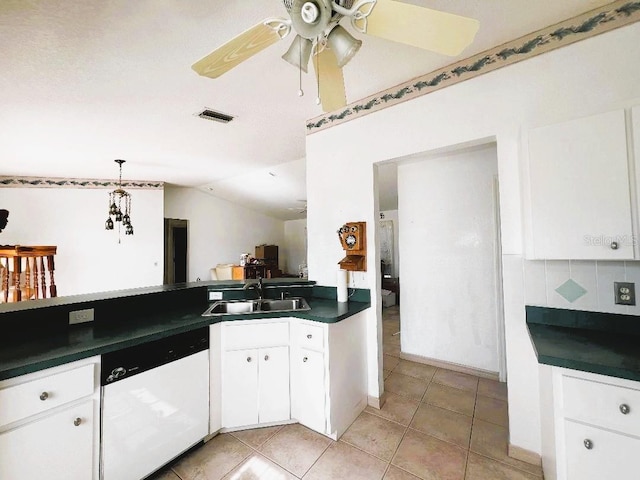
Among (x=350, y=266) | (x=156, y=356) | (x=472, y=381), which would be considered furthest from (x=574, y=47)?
(x=156, y=356)

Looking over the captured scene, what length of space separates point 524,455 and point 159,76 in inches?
139

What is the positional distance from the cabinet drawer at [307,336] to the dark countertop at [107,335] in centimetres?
7

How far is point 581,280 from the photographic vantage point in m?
1.43

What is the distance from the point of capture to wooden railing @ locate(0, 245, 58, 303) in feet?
8.25

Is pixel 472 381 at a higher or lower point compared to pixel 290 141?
lower

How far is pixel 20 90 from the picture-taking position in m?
1.96

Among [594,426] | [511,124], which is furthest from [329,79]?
[594,426]

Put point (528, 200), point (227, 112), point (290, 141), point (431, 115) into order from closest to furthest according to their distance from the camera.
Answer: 1. point (528, 200)
2. point (431, 115)
3. point (227, 112)
4. point (290, 141)

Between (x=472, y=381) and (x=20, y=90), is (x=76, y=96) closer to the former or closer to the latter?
(x=20, y=90)

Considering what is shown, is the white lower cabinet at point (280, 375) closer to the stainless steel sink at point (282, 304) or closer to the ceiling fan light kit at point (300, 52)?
the stainless steel sink at point (282, 304)

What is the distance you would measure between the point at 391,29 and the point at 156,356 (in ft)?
6.39

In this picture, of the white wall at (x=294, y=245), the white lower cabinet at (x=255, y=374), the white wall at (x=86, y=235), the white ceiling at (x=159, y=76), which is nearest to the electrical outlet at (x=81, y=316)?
the white lower cabinet at (x=255, y=374)

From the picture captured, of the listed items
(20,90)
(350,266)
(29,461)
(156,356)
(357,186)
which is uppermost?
(20,90)

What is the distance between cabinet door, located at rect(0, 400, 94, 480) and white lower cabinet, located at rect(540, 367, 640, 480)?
2108 mm
